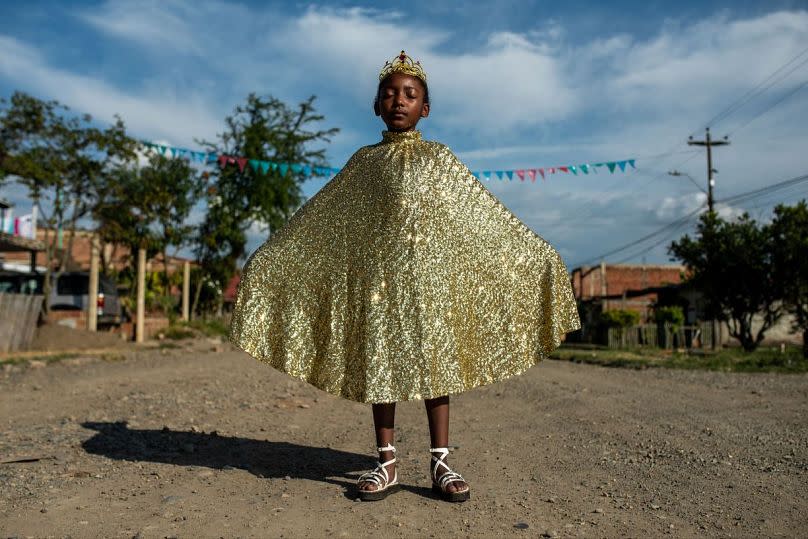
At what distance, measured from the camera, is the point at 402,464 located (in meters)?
4.20

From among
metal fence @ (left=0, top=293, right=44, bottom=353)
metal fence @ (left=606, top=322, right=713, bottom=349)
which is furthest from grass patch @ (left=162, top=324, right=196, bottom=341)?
metal fence @ (left=606, top=322, right=713, bottom=349)

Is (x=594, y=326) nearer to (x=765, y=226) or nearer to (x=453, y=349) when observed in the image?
(x=765, y=226)

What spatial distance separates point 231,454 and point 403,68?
249 centimetres

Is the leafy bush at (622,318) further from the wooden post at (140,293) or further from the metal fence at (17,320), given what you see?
the metal fence at (17,320)

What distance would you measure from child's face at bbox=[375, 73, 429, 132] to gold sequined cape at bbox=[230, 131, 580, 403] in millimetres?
71

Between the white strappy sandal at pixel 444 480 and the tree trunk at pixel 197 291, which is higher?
the tree trunk at pixel 197 291

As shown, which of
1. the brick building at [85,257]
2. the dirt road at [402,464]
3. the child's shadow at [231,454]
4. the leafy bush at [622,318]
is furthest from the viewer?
the leafy bush at [622,318]

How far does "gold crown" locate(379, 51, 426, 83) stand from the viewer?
378cm

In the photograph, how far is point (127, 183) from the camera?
20.6 m

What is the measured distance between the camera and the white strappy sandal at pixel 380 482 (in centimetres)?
332

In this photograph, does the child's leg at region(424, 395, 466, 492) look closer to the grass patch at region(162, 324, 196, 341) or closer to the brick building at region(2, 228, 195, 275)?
the grass patch at region(162, 324, 196, 341)

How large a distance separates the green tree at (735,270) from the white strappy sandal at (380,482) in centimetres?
1769

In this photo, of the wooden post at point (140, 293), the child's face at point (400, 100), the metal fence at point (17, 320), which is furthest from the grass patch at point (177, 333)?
the child's face at point (400, 100)

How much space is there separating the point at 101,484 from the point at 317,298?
140cm
